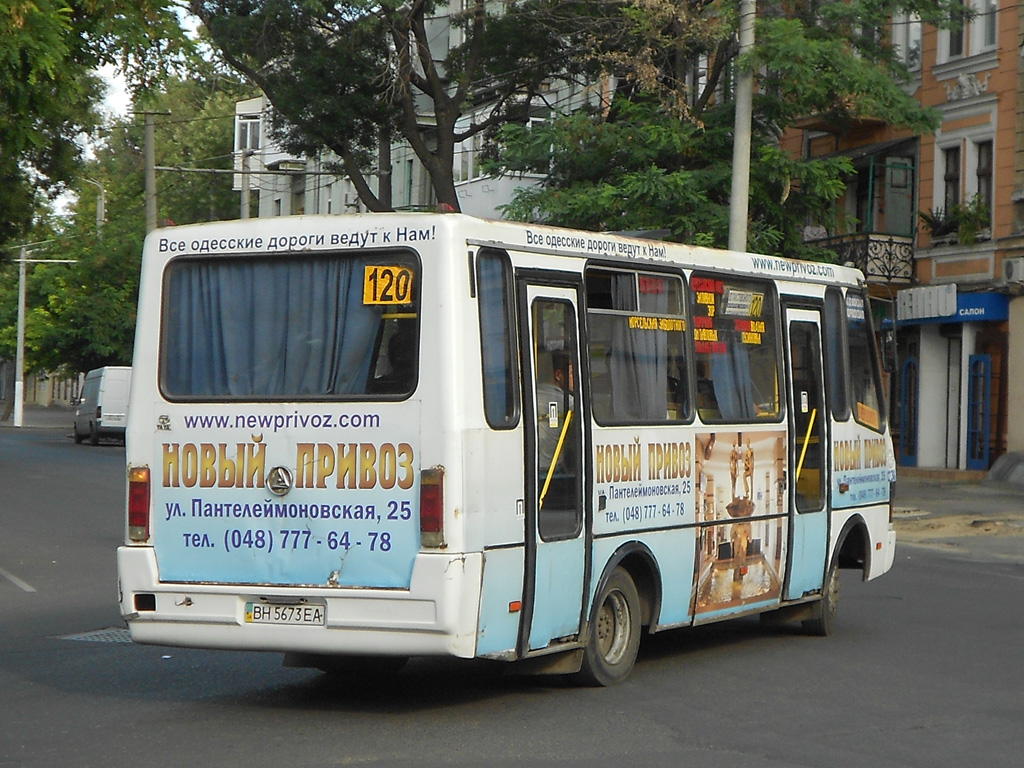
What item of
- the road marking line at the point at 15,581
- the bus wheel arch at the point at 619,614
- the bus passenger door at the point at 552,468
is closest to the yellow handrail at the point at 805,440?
the bus wheel arch at the point at 619,614

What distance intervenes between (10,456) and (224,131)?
42.7 metres

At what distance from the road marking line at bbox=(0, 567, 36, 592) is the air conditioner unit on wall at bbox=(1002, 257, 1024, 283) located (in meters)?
19.5

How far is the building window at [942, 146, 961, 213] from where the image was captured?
3117 cm

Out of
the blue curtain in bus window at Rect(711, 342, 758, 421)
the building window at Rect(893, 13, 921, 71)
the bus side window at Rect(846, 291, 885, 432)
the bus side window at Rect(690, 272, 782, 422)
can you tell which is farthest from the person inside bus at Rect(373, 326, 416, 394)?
the building window at Rect(893, 13, 921, 71)

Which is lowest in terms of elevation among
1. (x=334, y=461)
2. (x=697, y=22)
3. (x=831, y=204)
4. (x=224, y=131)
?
(x=334, y=461)

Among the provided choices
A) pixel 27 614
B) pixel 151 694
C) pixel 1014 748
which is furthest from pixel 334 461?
pixel 27 614

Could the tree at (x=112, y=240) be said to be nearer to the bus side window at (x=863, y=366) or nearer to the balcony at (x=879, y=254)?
the balcony at (x=879, y=254)

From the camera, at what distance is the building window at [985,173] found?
3016 cm

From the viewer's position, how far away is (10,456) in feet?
120

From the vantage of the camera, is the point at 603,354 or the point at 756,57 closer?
the point at 603,354

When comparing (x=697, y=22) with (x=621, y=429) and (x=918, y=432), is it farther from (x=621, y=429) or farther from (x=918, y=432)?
(x=621, y=429)

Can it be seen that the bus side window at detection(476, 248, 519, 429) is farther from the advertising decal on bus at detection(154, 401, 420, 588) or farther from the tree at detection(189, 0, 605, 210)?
the tree at detection(189, 0, 605, 210)

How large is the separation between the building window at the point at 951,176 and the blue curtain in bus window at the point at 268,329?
24903 millimetres

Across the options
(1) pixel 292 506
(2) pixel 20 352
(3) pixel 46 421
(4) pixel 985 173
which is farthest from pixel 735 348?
(3) pixel 46 421
